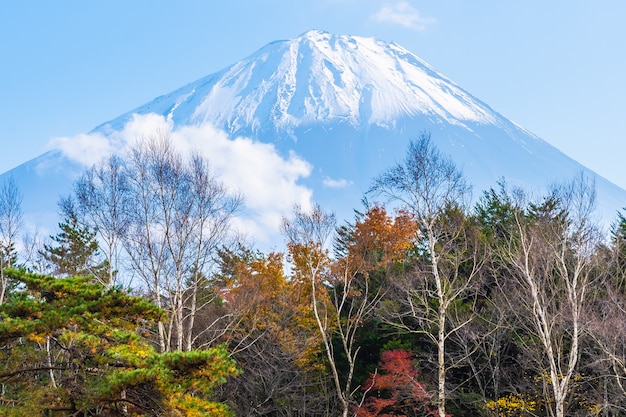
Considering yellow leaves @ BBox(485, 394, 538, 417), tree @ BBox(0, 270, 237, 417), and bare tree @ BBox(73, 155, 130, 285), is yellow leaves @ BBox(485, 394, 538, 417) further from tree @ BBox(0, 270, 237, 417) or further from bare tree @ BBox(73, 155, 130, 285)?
bare tree @ BBox(73, 155, 130, 285)

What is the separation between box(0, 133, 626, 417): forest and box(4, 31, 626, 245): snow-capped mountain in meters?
114

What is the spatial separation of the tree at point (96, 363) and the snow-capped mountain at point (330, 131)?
410ft

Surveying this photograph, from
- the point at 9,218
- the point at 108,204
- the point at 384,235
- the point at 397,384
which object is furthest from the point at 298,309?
the point at 384,235

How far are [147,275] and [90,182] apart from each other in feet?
7.95

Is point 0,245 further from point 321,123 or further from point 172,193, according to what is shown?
point 321,123

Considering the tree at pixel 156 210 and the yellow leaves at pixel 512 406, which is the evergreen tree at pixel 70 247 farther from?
the yellow leaves at pixel 512 406

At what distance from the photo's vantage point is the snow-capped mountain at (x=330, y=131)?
144250 millimetres

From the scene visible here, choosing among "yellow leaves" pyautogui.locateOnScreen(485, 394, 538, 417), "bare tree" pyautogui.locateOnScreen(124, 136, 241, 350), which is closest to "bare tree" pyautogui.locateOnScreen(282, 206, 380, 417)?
"yellow leaves" pyautogui.locateOnScreen(485, 394, 538, 417)

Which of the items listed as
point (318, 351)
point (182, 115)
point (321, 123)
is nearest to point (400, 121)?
point (321, 123)

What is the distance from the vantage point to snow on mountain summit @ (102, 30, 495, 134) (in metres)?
166

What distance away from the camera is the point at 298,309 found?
18547mm

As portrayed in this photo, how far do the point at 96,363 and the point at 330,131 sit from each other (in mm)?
156381

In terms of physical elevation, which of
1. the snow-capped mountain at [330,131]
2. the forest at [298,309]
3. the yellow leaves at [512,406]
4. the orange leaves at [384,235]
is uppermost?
the snow-capped mountain at [330,131]

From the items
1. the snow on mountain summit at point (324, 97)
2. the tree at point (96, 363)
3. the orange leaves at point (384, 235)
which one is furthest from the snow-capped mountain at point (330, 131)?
the tree at point (96, 363)
